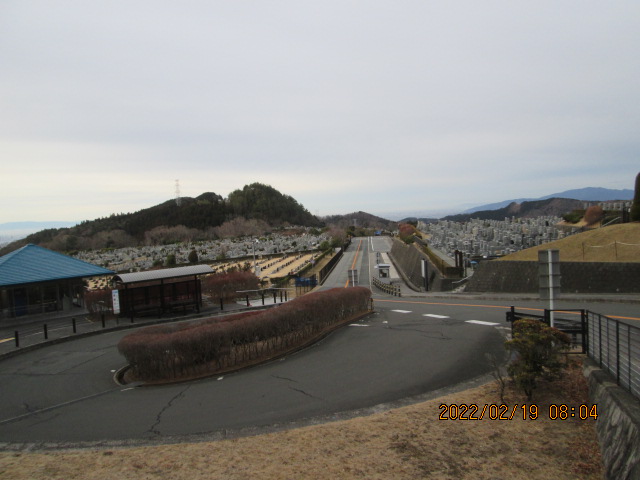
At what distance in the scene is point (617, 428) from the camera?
4488 millimetres

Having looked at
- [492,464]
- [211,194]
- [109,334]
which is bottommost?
[109,334]

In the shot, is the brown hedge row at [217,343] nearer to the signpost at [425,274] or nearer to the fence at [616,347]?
the fence at [616,347]

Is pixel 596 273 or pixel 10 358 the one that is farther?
pixel 596 273

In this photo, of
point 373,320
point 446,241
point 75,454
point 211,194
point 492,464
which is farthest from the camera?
point 211,194

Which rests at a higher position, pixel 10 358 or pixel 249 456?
pixel 249 456

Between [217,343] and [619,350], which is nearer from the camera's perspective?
[619,350]

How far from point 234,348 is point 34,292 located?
50.2 ft

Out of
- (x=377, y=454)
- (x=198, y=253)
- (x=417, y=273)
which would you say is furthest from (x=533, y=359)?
(x=198, y=253)

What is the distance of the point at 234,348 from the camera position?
1045 cm

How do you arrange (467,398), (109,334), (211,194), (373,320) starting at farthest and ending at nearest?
(211,194), (109,334), (373,320), (467,398)

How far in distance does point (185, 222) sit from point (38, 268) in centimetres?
10933

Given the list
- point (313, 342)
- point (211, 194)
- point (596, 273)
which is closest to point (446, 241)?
point (596, 273)

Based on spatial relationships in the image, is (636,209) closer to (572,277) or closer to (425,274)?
(572,277)

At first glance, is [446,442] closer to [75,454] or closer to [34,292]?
[75,454]
